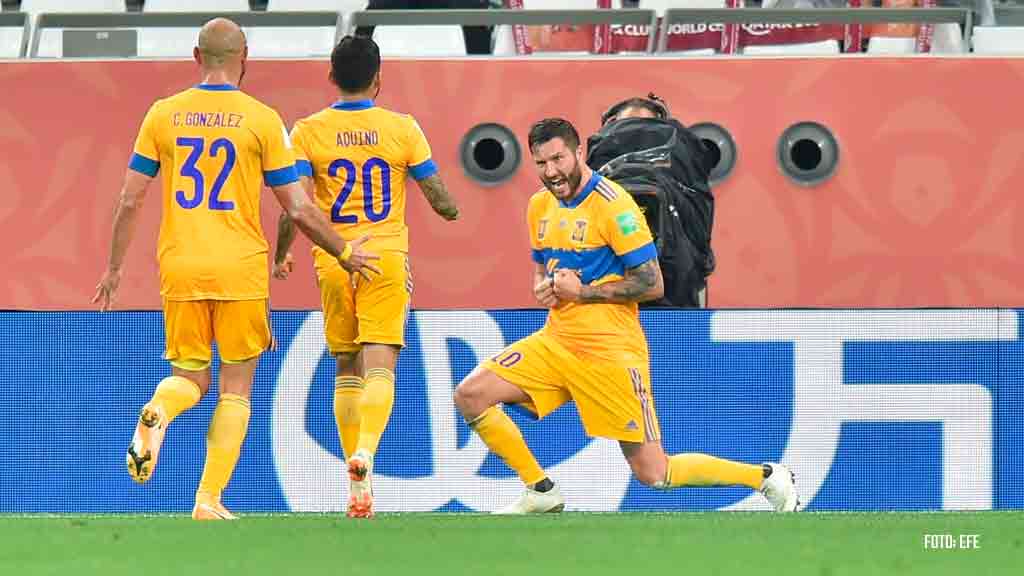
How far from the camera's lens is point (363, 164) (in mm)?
7812

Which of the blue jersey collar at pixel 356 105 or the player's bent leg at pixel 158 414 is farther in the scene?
the blue jersey collar at pixel 356 105

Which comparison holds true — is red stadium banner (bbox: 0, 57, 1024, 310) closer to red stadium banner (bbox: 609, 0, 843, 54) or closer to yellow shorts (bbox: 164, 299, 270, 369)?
red stadium banner (bbox: 609, 0, 843, 54)

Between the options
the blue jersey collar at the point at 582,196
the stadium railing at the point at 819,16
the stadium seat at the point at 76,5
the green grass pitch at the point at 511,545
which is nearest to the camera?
the green grass pitch at the point at 511,545

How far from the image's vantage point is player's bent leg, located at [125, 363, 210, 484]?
6.98 meters

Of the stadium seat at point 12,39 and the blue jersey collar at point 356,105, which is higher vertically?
the stadium seat at point 12,39

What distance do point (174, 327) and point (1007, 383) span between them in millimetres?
4060

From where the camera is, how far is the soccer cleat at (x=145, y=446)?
22.9 feet

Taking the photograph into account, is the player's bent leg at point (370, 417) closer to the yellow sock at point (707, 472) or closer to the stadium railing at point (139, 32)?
the yellow sock at point (707, 472)

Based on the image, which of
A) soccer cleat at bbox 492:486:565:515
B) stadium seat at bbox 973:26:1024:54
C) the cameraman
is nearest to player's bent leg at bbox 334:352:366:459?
soccer cleat at bbox 492:486:565:515

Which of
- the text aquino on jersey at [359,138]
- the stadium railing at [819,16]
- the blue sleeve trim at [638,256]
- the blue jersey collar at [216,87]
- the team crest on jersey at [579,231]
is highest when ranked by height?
the stadium railing at [819,16]

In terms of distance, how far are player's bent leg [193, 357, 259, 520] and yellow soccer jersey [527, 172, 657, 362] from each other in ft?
3.95

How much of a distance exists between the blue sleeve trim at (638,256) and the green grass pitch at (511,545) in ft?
3.11

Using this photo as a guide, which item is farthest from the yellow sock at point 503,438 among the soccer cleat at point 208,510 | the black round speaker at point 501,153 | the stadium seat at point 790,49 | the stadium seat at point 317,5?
the stadium seat at point 317,5

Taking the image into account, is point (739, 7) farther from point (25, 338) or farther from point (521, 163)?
point (25, 338)
